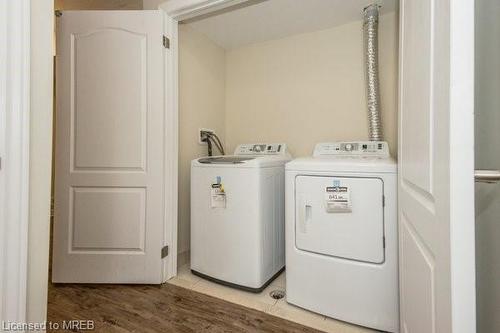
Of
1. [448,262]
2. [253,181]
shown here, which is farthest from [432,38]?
[253,181]

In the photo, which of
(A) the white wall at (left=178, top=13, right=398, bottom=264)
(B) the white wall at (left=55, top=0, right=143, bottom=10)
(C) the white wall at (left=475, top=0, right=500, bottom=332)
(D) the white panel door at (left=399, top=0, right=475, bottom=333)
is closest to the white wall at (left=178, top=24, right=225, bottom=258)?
(A) the white wall at (left=178, top=13, right=398, bottom=264)

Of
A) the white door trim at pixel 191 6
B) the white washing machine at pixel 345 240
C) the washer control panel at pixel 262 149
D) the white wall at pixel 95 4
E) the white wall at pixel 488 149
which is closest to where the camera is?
the white wall at pixel 488 149

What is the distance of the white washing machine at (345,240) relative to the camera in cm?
131

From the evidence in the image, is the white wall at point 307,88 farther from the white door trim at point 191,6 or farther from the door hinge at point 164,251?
the door hinge at point 164,251

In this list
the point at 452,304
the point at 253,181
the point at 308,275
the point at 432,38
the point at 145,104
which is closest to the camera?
the point at 452,304

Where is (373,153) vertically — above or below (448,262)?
above

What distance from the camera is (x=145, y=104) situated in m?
1.77

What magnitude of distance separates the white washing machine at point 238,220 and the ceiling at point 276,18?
1203 mm

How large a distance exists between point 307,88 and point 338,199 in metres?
1.32

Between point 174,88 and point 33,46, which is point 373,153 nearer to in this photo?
point 174,88

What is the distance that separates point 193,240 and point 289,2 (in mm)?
1976

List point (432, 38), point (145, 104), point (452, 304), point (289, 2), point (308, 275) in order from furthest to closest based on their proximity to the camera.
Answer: point (289, 2)
point (145, 104)
point (308, 275)
point (432, 38)
point (452, 304)

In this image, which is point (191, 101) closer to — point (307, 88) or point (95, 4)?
point (307, 88)

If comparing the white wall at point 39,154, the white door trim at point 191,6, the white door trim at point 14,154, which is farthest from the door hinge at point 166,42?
the white door trim at point 14,154
